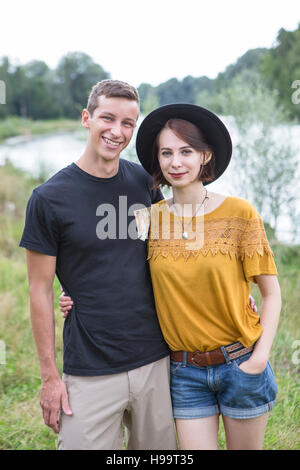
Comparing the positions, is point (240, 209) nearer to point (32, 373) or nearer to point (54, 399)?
point (54, 399)

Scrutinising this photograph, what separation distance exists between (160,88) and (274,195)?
2.18 meters

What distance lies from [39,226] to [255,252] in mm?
875

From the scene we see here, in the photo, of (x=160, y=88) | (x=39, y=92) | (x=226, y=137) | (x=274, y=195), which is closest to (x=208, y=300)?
(x=226, y=137)

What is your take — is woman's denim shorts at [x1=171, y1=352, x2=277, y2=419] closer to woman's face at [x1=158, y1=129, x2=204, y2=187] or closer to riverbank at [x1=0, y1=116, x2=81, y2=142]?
woman's face at [x1=158, y1=129, x2=204, y2=187]

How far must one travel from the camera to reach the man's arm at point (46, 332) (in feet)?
6.29

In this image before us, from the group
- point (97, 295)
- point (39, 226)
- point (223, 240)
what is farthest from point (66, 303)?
point (223, 240)

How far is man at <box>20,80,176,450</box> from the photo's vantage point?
1909 millimetres

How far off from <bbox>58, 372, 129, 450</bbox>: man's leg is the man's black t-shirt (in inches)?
2.2

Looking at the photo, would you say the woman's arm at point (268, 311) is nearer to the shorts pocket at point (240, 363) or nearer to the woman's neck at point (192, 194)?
the shorts pocket at point (240, 363)

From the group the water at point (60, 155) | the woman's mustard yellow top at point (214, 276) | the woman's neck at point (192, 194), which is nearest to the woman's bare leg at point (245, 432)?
the woman's mustard yellow top at point (214, 276)

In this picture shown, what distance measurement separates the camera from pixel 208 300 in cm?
190

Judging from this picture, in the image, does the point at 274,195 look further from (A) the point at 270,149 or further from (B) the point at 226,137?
(B) the point at 226,137
